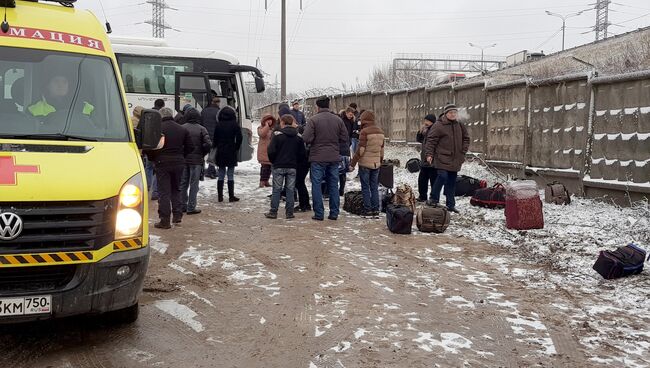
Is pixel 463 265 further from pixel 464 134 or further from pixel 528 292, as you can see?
pixel 464 134

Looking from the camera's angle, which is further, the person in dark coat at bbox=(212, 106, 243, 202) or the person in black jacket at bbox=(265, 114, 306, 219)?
the person in dark coat at bbox=(212, 106, 243, 202)

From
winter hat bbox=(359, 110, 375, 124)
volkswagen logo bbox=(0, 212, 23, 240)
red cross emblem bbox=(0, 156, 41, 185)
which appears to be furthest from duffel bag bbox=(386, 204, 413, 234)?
volkswagen logo bbox=(0, 212, 23, 240)

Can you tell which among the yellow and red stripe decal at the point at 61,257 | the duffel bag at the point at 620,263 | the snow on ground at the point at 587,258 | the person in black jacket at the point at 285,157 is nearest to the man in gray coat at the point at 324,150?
the person in black jacket at the point at 285,157

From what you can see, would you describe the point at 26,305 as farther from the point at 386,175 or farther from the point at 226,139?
the point at 386,175

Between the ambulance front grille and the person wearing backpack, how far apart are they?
719 centimetres

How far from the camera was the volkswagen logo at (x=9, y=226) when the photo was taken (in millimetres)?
3559

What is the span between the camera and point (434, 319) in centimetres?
497

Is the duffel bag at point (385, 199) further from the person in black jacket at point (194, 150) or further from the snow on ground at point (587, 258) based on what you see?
the person in black jacket at point (194, 150)

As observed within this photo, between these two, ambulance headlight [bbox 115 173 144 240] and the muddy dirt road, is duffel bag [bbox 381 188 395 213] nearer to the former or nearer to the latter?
the muddy dirt road

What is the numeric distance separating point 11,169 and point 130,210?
82 centimetres

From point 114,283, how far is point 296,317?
1.67 metres

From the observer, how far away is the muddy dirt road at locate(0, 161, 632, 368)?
4.12 m

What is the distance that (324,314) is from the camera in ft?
16.6

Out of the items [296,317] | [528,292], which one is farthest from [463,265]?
[296,317]
